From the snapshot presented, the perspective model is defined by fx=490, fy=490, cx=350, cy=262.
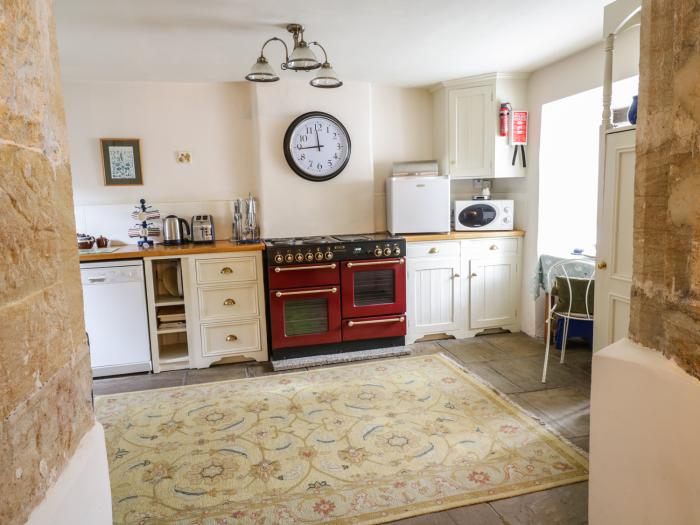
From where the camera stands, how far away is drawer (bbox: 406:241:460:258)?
4.07 meters

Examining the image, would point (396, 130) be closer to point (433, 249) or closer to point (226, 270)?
point (433, 249)

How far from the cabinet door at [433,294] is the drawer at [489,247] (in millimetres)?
138

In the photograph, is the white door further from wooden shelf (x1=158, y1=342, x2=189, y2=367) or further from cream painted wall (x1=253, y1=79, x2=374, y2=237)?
wooden shelf (x1=158, y1=342, x2=189, y2=367)

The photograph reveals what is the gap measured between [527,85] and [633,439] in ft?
12.4

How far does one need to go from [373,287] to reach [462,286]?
2.71 ft

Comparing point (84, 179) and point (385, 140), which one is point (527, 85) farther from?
point (84, 179)

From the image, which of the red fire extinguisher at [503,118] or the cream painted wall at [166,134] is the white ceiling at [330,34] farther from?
the red fire extinguisher at [503,118]

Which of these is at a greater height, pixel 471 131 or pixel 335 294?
pixel 471 131

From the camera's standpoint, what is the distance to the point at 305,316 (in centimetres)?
380

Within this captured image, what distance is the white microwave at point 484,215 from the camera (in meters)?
4.24

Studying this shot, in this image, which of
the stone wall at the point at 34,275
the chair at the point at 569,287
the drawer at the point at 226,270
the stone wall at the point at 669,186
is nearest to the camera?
the stone wall at the point at 34,275

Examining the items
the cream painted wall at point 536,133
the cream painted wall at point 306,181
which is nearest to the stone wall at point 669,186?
the cream painted wall at point 536,133

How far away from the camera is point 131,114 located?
403cm

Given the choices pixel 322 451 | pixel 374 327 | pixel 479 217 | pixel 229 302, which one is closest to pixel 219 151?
pixel 229 302
